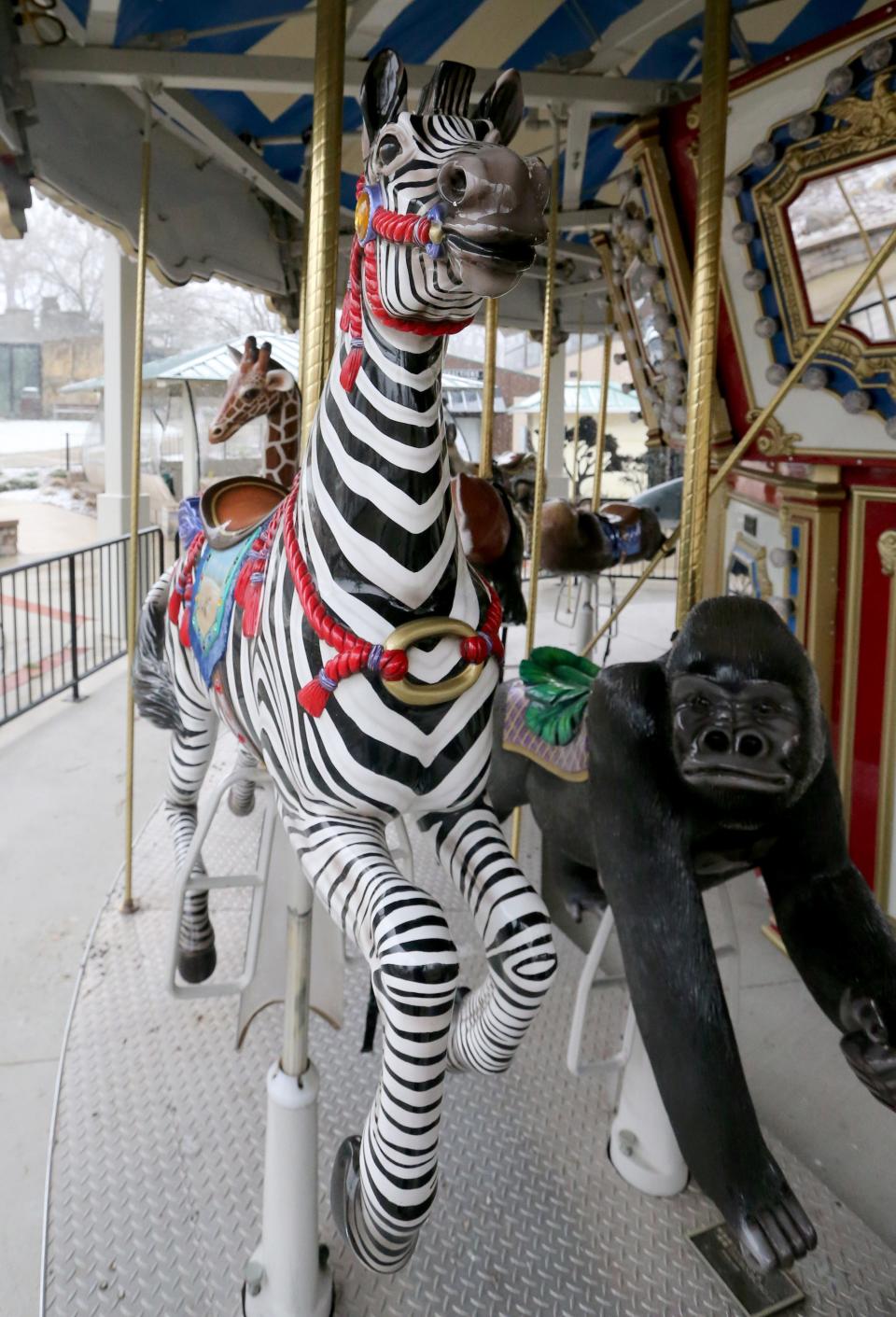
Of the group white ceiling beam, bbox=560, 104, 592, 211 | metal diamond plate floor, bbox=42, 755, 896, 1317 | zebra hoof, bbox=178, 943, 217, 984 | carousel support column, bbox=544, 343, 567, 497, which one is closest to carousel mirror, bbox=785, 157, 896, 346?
Answer: white ceiling beam, bbox=560, 104, 592, 211

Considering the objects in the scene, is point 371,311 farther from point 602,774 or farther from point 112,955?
point 112,955

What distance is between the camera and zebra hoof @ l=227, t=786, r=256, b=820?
12.1 ft

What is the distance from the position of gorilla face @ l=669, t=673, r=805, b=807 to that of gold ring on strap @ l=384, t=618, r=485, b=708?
300 millimetres

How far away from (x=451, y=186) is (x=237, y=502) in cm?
121

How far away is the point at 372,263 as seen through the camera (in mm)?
1069

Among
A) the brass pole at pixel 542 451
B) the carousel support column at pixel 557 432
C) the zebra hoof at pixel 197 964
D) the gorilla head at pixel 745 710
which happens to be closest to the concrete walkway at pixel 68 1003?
the zebra hoof at pixel 197 964

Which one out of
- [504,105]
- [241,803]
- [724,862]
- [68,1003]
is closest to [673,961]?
[724,862]

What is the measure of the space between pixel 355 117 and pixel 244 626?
2.44 meters

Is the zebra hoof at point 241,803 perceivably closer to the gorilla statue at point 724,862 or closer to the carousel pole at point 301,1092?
the carousel pole at point 301,1092

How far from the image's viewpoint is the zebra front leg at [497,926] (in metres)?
1.21

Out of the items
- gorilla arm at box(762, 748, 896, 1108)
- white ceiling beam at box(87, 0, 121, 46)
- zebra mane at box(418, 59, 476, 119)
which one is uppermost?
white ceiling beam at box(87, 0, 121, 46)

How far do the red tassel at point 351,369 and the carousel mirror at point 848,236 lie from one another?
61.8 inches

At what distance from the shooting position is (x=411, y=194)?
1006mm

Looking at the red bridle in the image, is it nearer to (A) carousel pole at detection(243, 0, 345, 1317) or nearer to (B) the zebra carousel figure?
(B) the zebra carousel figure
